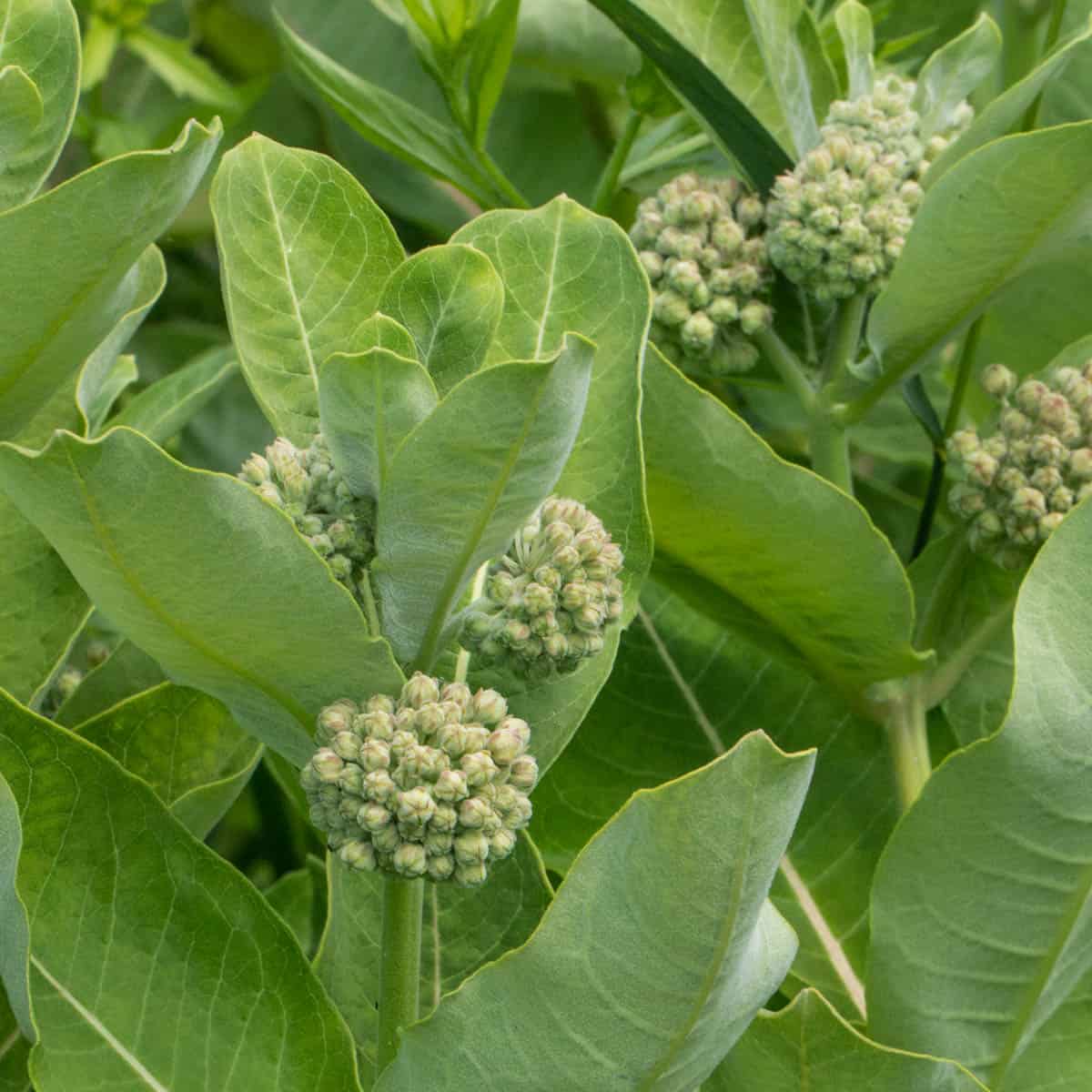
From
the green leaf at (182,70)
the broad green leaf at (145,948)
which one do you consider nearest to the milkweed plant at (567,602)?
the broad green leaf at (145,948)

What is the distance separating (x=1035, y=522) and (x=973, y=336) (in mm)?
182

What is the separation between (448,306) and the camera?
0.80m

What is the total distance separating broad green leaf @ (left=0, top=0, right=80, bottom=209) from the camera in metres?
0.90

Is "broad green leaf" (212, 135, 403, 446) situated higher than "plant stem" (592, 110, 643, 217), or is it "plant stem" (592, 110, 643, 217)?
"broad green leaf" (212, 135, 403, 446)

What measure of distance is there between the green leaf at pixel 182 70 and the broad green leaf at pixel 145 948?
786 millimetres

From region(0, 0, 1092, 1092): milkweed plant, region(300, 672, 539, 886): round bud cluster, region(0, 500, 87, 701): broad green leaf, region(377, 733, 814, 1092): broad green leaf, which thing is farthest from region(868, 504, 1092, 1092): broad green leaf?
region(0, 500, 87, 701): broad green leaf

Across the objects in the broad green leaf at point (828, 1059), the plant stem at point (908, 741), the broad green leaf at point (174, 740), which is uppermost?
the broad green leaf at point (174, 740)

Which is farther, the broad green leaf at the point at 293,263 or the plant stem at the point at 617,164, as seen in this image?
the plant stem at the point at 617,164

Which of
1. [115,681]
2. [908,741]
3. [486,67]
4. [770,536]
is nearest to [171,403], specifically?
[115,681]

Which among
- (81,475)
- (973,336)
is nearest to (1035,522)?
(973,336)

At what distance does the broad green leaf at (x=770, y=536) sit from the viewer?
90 centimetres

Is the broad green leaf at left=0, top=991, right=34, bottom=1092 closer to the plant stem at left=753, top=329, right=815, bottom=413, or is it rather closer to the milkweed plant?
the milkweed plant

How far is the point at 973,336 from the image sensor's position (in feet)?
3.63

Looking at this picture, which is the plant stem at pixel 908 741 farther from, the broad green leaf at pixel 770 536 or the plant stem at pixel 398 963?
the plant stem at pixel 398 963
